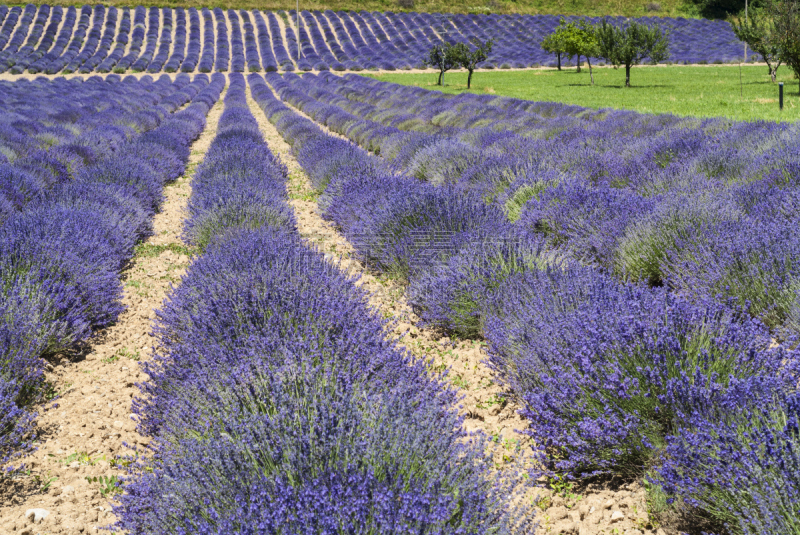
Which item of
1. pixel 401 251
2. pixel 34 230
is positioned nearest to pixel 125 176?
pixel 34 230

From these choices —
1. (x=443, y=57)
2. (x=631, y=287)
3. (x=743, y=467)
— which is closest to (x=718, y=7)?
Answer: (x=443, y=57)

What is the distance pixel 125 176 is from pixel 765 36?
1939 cm

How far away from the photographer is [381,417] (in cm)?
198

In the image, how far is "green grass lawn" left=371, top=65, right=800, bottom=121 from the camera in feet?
40.6

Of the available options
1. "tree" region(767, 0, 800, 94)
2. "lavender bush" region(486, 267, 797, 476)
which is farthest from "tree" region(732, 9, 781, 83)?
"lavender bush" region(486, 267, 797, 476)

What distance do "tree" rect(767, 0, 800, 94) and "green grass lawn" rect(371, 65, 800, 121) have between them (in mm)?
927

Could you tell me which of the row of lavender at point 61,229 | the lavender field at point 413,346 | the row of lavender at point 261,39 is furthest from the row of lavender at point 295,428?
the row of lavender at point 261,39

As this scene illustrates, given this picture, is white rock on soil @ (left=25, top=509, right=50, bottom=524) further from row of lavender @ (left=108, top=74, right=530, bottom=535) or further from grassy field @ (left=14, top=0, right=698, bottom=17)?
grassy field @ (left=14, top=0, right=698, bottom=17)

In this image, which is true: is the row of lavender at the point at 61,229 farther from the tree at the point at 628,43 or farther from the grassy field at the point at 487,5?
the grassy field at the point at 487,5

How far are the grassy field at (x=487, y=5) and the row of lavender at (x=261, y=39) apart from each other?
237cm

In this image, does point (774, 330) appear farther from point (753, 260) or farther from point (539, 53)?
point (539, 53)

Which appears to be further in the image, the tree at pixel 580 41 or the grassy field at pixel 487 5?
the grassy field at pixel 487 5

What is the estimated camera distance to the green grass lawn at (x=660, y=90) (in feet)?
40.6

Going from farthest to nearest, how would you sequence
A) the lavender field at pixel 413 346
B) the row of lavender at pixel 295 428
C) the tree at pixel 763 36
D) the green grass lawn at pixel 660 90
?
the tree at pixel 763 36, the green grass lawn at pixel 660 90, the lavender field at pixel 413 346, the row of lavender at pixel 295 428
